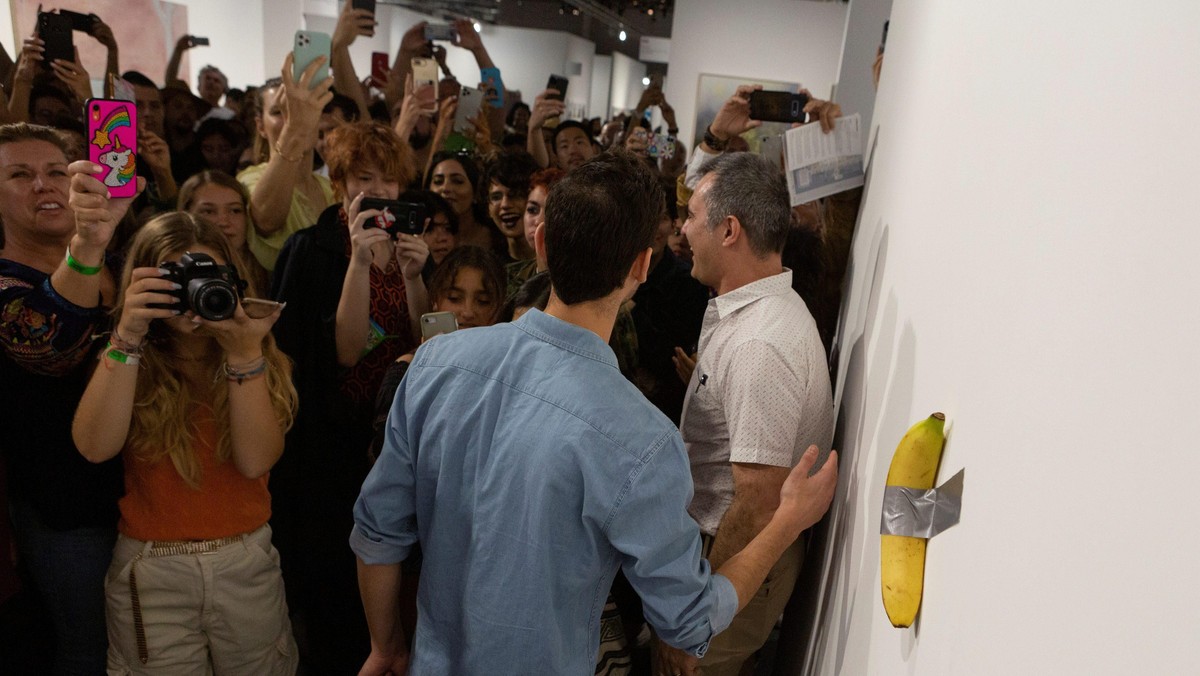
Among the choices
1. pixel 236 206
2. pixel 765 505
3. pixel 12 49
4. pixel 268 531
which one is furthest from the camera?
pixel 12 49

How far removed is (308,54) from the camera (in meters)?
2.80

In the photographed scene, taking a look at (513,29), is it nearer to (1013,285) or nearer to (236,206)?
(236,206)

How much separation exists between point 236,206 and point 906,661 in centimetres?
246

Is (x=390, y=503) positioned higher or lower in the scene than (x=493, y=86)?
lower

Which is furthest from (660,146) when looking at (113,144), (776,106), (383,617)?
(383,617)

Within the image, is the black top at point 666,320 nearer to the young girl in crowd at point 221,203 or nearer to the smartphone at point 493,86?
the young girl in crowd at point 221,203

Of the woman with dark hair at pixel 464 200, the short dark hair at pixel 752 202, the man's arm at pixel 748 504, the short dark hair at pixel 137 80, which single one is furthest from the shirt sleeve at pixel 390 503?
the short dark hair at pixel 137 80

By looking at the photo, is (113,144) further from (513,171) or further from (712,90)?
(712,90)

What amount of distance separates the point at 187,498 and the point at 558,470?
1024 millimetres

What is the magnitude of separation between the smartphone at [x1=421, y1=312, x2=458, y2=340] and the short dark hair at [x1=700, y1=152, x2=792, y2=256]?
675mm

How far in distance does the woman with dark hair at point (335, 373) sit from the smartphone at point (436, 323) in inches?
16.5

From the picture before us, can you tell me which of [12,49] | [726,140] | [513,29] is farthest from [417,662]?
[513,29]

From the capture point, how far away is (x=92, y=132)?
188 cm

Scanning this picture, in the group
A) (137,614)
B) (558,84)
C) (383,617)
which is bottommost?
(137,614)
